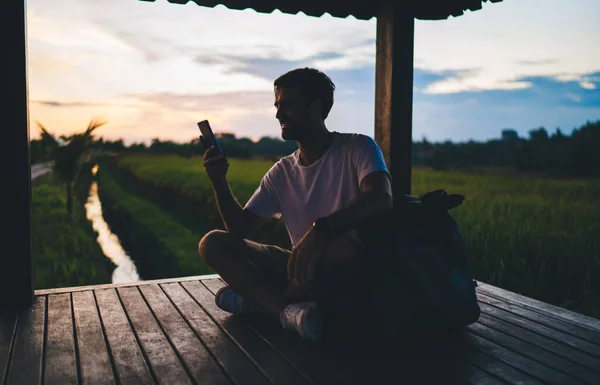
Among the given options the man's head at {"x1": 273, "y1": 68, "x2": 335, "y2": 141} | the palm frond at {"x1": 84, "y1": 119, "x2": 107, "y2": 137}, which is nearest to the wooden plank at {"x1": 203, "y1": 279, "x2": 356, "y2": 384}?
the man's head at {"x1": 273, "y1": 68, "x2": 335, "y2": 141}

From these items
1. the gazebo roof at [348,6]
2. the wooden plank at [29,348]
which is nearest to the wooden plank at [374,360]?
the wooden plank at [29,348]

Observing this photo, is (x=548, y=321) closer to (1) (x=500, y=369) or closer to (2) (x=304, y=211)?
(1) (x=500, y=369)

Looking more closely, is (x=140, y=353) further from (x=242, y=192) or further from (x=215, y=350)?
(x=242, y=192)

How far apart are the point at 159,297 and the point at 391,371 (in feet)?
4.86

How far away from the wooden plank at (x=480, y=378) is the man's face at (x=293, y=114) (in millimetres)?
1157

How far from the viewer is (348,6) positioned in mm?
3361

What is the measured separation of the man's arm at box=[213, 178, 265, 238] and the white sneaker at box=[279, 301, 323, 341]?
0.47 m

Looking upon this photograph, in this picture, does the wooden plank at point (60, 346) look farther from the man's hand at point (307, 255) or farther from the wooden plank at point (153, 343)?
the man's hand at point (307, 255)

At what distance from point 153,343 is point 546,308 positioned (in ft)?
6.48

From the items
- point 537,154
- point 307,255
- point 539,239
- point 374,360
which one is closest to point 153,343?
point 307,255

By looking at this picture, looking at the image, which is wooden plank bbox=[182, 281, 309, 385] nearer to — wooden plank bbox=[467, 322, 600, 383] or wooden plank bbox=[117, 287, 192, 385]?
wooden plank bbox=[117, 287, 192, 385]

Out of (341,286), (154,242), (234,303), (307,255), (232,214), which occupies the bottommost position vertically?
(154,242)

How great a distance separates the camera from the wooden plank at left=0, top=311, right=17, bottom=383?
183 centimetres

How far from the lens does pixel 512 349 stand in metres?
2.05
